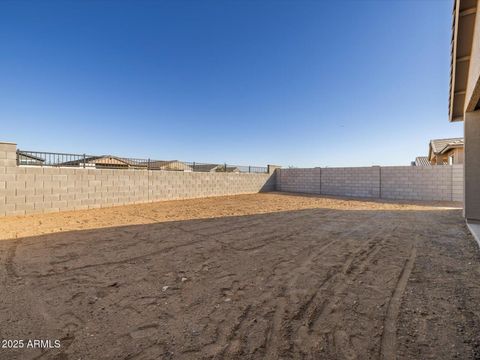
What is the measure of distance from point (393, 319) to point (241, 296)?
4.44 ft

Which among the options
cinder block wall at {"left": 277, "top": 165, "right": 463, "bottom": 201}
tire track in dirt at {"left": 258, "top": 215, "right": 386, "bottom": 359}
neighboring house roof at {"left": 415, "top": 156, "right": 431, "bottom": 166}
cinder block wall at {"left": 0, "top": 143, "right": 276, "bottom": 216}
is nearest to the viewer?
tire track in dirt at {"left": 258, "top": 215, "right": 386, "bottom": 359}

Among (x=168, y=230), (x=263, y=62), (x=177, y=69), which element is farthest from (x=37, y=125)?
(x=263, y=62)

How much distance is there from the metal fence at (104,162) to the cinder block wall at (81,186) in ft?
0.77

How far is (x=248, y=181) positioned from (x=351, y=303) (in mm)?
13146

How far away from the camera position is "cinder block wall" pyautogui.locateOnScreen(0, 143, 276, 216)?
Result: 20.4 ft

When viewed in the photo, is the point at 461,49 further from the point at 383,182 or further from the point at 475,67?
the point at 383,182

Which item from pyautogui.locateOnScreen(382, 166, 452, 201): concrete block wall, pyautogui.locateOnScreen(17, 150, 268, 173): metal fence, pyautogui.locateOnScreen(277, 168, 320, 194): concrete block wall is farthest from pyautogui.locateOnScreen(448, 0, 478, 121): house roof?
pyautogui.locateOnScreen(17, 150, 268, 173): metal fence

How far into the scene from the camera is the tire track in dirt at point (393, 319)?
57.2 inches

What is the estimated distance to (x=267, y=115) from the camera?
16891 millimetres

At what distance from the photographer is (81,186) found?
7.77 meters

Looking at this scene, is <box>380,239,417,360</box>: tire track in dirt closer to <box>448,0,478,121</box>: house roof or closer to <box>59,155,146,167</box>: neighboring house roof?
<box>448,0,478,121</box>: house roof


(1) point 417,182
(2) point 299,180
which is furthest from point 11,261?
(1) point 417,182

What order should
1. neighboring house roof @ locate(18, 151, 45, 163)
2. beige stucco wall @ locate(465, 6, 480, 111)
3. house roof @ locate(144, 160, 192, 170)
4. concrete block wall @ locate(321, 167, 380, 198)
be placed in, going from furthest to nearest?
concrete block wall @ locate(321, 167, 380, 198) → house roof @ locate(144, 160, 192, 170) → neighboring house roof @ locate(18, 151, 45, 163) → beige stucco wall @ locate(465, 6, 480, 111)

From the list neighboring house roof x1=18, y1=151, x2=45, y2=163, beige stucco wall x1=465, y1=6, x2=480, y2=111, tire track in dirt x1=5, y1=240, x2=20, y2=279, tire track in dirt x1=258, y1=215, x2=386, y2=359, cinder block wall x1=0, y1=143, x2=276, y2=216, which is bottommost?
tire track in dirt x1=5, y1=240, x2=20, y2=279
